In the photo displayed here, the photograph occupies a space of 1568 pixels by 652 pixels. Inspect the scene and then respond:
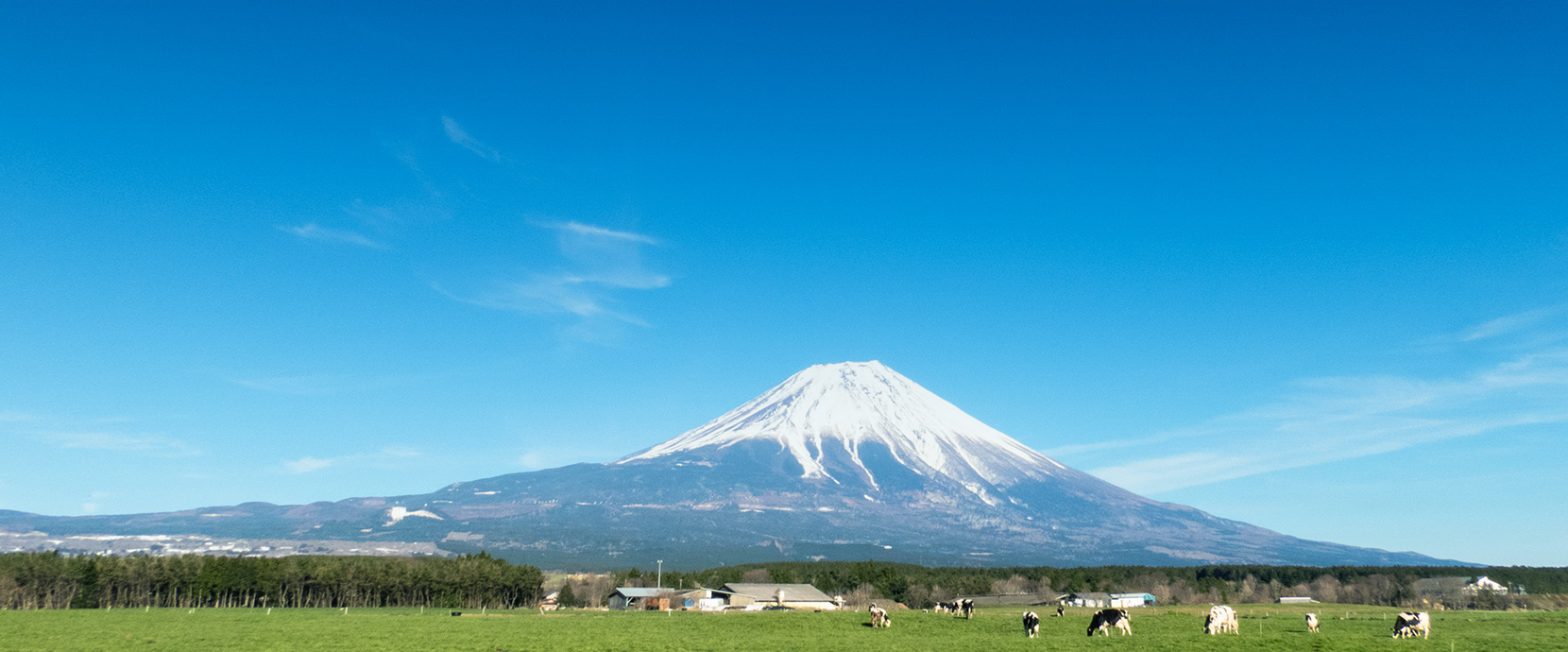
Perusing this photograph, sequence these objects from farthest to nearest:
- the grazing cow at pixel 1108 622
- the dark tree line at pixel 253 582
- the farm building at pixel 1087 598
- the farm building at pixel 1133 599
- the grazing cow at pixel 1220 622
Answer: the farm building at pixel 1087 598 → the farm building at pixel 1133 599 → the dark tree line at pixel 253 582 → the grazing cow at pixel 1220 622 → the grazing cow at pixel 1108 622

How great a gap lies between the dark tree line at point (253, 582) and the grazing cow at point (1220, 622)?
72958 millimetres

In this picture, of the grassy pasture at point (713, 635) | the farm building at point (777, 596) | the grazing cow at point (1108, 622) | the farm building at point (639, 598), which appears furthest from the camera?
the farm building at point (639, 598)

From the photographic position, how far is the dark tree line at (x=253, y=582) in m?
80.5

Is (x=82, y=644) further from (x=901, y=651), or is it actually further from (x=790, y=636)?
(x=901, y=651)

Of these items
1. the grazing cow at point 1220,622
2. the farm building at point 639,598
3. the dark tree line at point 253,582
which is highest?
the grazing cow at point 1220,622

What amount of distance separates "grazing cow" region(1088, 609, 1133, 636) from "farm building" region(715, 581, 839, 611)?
5606 cm

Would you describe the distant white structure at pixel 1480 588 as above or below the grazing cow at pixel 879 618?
below

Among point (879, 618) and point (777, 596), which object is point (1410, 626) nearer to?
point (879, 618)

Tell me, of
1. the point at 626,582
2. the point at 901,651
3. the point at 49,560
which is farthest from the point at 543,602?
the point at 901,651

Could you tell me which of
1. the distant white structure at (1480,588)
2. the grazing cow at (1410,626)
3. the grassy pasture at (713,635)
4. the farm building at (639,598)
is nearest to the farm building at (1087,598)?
the distant white structure at (1480,588)

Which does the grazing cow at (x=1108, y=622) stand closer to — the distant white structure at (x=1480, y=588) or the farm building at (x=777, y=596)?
the farm building at (x=777, y=596)

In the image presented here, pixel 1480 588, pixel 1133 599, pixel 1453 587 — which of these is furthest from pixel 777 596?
pixel 1480 588

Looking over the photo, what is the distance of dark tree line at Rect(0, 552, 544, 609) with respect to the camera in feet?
264

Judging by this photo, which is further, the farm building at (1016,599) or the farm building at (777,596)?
the farm building at (1016,599)
